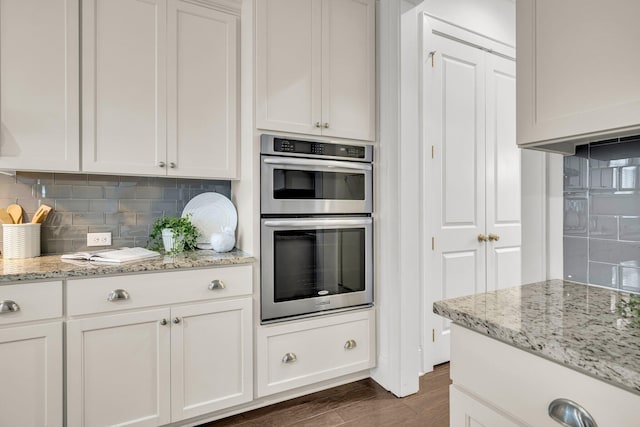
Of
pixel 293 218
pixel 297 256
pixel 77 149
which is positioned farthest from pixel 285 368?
pixel 77 149

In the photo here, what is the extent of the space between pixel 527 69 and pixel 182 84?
1820mm

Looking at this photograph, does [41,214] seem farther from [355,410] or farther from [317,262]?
[355,410]

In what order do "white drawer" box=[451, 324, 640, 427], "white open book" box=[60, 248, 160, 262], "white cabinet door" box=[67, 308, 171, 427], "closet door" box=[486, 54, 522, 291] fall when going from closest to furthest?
"white drawer" box=[451, 324, 640, 427] → "white cabinet door" box=[67, 308, 171, 427] → "white open book" box=[60, 248, 160, 262] → "closet door" box=[486, 54, 522, 291]

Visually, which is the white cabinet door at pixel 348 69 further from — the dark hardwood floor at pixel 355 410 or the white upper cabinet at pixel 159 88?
the dark hardwood floor at pixel 355 410

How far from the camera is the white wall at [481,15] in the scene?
261cm

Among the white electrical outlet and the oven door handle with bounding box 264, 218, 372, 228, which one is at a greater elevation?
the oven door handle with bounding box 264, 218, 372, 228

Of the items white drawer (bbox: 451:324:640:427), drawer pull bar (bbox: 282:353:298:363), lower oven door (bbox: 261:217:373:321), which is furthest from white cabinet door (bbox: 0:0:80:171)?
white drawer (bbox: 451:324:640:427)

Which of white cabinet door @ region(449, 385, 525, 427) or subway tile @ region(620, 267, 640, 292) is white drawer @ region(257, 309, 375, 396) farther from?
subway tile @ region(620, 267, 640, 292)

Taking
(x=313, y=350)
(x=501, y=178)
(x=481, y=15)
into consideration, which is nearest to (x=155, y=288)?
(x=313, y=350)

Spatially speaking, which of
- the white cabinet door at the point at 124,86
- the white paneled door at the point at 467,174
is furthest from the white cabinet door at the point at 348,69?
the white cabinet door at the point at 124,86

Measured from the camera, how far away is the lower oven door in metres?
2.03

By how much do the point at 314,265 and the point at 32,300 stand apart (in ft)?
4.65

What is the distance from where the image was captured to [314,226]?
7.07 feet

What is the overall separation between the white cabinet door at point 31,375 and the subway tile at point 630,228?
2280 millimetres
